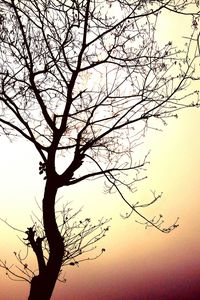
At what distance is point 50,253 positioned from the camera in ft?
28.0

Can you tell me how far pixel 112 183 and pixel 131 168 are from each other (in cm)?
45

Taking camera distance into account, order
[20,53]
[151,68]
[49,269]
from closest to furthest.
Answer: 1. [49,269]
2. [20,53]
3. [151,68]

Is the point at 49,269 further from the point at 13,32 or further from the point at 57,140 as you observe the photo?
the point at 13,32

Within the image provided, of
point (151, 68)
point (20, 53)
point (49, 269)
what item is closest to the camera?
point (49, 269)

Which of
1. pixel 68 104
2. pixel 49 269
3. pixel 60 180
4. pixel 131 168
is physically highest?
pixel 68 104

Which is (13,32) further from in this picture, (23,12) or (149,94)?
(149,94)

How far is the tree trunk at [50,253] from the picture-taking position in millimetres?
8391

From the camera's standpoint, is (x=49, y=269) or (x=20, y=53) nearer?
(x=49, y=269)

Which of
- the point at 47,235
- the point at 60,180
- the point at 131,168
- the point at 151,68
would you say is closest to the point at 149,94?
the point at 151,68

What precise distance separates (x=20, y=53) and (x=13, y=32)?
0.39 m

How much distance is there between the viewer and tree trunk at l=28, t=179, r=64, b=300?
330 inches

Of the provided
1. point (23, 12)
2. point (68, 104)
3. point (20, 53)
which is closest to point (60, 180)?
point (68, 104)

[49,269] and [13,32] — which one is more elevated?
[13,32]

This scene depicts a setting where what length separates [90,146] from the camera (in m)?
9.27
